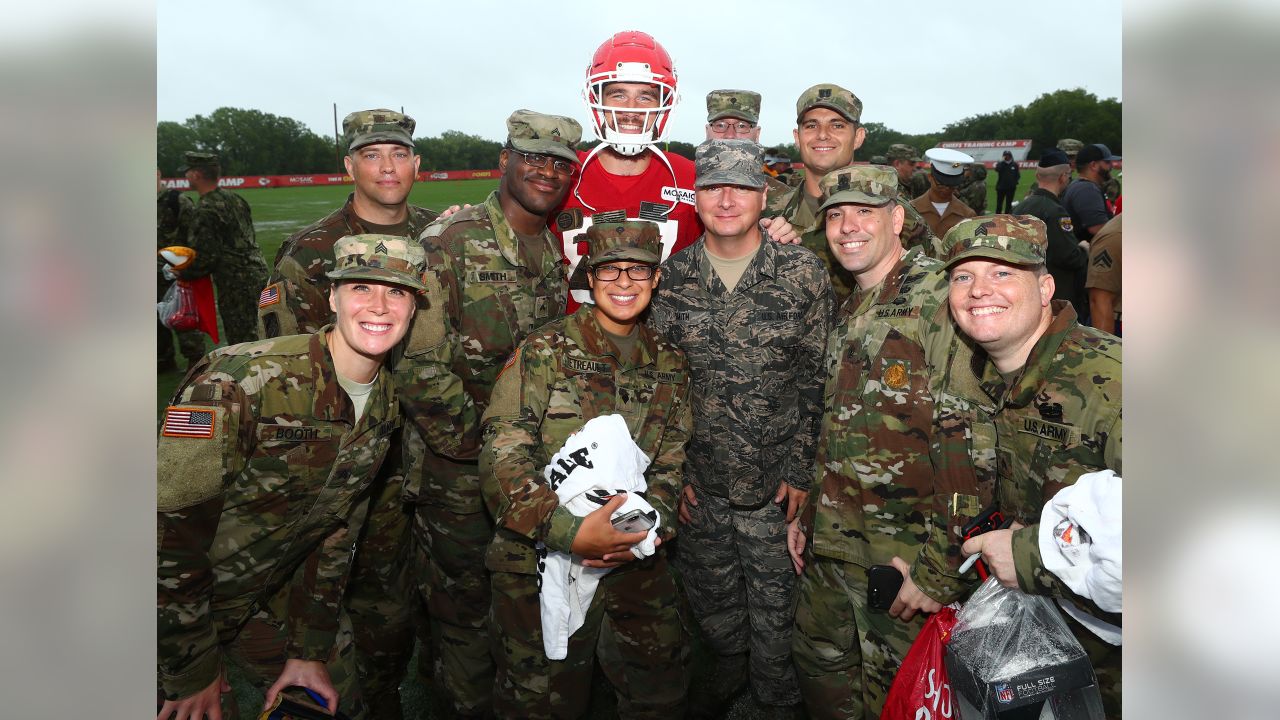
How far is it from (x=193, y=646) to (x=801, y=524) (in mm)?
2446

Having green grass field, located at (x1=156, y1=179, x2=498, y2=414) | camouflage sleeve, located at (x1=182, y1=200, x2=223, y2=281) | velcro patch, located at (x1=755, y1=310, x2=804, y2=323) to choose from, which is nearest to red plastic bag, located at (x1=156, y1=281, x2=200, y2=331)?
camouflage sleeve, located at (x1=182, y1=200, x2=223, y2=281)

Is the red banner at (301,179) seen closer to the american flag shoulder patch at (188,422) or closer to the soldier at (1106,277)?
the soldier at (1106,277)

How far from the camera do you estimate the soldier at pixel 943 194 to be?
25.0 ft

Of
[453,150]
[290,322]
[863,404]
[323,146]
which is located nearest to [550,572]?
[863,404]

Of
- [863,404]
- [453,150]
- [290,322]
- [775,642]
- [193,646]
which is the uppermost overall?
[453,150]

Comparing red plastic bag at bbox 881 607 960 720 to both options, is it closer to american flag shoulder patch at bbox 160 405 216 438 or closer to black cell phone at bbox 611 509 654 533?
black cell phone at bbox 611 509 654 533

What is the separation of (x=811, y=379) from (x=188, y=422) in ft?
8.36

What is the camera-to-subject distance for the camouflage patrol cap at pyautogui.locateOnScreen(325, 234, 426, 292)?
286 centimetres

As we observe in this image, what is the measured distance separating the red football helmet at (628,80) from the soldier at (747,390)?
460 mm

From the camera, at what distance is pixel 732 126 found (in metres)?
6.05

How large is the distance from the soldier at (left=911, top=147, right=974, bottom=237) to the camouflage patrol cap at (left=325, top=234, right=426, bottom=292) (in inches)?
233

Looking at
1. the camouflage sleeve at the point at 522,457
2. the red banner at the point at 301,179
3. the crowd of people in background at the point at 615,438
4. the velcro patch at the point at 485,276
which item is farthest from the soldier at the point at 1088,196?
the red banner at the point at 301,179
